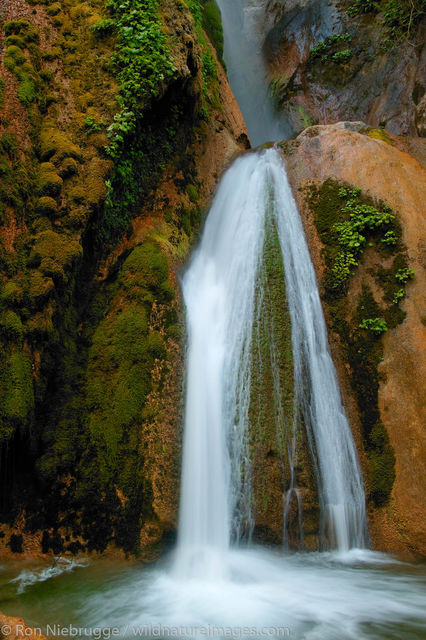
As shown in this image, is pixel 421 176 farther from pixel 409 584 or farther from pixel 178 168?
pixel 409 584

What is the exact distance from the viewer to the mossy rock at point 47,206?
16.7ft

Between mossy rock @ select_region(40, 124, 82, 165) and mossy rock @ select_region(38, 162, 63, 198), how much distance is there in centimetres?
15

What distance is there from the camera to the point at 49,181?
5199mm

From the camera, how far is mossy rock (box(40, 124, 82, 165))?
211 inches

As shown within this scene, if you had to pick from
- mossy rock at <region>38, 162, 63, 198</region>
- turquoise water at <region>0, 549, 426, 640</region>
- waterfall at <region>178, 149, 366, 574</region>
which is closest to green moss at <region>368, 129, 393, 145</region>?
waterfall at <region>178, 149, 366, 574</region>

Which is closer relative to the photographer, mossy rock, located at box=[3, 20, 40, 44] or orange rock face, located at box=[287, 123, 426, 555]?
orange rock face, located at box=[287, 123, 426, 555]

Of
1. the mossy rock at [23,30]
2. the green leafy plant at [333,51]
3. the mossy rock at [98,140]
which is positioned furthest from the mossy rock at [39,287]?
the green leafy plant at [333,51]

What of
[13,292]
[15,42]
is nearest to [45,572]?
[13,292]

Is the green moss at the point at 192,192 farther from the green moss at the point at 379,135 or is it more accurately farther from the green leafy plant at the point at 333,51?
the green leafy plant at the point at 333,51

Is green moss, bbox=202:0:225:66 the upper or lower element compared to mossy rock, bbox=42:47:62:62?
upper

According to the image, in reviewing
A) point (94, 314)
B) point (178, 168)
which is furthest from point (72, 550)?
point (178, 168)

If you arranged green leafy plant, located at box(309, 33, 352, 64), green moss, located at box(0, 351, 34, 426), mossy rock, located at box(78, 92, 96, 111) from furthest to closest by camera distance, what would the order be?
green leafy plant, located at box(309, 33, 352, 64), mossy rock, located at box(78, 92, 96, 111), green moss, located at box(0, 351, 34, 426)

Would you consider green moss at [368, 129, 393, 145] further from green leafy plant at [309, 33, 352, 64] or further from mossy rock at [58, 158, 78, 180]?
green leafy plant at [309, 33, 352, 64]

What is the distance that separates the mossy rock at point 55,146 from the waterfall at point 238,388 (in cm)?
255
